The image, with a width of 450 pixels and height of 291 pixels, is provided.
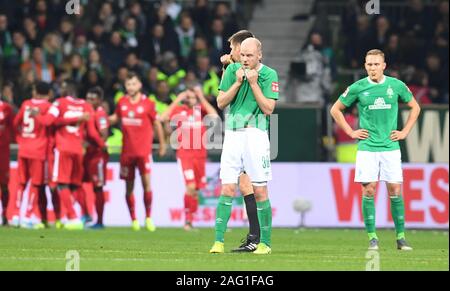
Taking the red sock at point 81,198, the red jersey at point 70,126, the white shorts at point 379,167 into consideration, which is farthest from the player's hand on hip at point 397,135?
the red sock at point 81,198

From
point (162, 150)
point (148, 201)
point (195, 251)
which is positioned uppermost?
point (162, 150)

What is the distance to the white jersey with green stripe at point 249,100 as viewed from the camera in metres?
→ 13.6

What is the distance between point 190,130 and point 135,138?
900mm

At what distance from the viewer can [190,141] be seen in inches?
828

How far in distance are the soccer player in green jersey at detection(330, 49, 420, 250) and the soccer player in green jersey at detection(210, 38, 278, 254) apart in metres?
1.84

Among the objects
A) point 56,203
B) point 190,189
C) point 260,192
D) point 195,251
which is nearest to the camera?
point 260,192

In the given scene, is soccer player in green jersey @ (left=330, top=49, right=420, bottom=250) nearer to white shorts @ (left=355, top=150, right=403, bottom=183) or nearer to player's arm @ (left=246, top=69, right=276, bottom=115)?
white shorts @ (left=355, top=150, right=403, bottom=183)

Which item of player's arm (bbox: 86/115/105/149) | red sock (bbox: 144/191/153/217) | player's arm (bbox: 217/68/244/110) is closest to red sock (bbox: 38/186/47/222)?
player's arm (bbox: 86/115/105/149)

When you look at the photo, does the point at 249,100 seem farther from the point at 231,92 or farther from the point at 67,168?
the point at 67,168

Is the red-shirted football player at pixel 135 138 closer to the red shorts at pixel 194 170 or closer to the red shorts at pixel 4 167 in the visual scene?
the red shorts at pixel 194 170

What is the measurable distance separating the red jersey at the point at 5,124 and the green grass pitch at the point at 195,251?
2115 mm

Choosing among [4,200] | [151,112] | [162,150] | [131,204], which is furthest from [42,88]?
[131,204]

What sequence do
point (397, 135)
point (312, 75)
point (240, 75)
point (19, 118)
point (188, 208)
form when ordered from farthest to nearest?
point (312, 75) < point (19, 118) < point (188, 208) < point (397, 135) < point (240, 75)

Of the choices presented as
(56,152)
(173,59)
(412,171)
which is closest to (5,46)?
(173,59)
